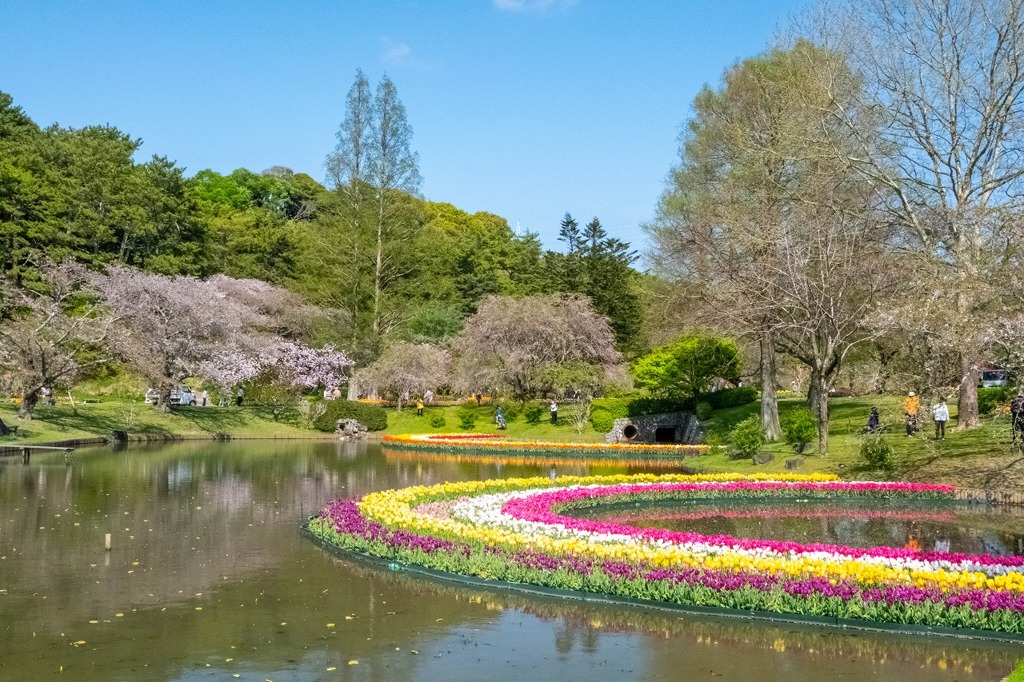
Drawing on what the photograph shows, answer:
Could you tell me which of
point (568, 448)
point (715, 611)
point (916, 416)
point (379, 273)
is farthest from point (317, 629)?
point (379, 273)

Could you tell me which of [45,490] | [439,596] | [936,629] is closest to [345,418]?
[45,490]

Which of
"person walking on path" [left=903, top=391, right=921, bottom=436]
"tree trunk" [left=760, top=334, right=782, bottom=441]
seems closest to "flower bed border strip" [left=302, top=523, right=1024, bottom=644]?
"person walking on path" [left=903, top=391, right=921, bottom=436]

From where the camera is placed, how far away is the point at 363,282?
186 feet

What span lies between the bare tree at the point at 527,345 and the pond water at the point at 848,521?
2751 cm

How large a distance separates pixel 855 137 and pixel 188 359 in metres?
31.0

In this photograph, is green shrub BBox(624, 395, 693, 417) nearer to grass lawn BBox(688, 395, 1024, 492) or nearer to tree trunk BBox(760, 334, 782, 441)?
tree trunk BBox(760, 334, 782, 441)

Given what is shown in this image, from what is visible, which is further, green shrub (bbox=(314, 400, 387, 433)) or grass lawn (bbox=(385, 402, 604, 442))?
green shrub (bbox=(314, 400, 387, 433))

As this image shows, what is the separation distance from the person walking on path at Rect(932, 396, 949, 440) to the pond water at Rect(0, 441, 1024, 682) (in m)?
18.3

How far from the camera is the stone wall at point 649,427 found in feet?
132

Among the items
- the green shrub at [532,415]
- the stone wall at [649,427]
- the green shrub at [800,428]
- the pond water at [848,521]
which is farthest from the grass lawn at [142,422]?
the green shrub at [800,428]

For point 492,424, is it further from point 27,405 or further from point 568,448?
point 27,405

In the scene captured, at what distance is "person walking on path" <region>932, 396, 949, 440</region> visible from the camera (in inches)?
1039

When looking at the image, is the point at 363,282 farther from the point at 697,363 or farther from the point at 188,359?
the point at 697,363

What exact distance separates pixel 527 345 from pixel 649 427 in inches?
403
